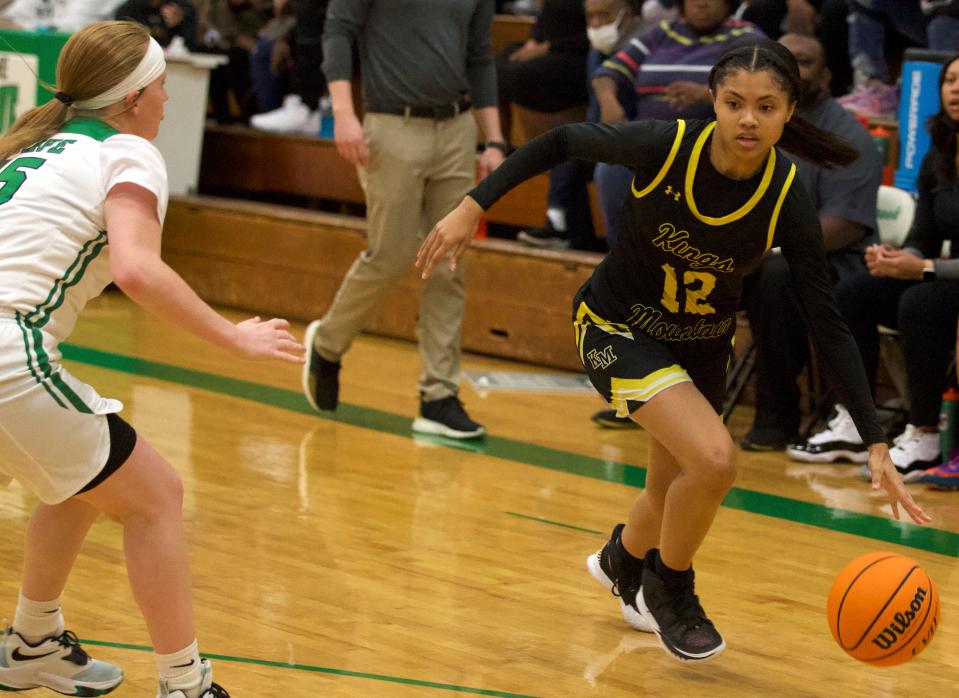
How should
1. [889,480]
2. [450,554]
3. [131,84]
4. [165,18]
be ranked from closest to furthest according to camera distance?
[131,84] < [889,480] < [450,554] < [165,18]

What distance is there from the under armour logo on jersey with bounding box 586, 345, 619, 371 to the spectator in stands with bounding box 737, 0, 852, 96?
478 centimetres

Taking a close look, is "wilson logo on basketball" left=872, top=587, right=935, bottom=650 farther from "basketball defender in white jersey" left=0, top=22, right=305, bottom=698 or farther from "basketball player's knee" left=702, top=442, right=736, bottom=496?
"basketball defender in white jersey" left=0, top=22, right=305, bottom=698

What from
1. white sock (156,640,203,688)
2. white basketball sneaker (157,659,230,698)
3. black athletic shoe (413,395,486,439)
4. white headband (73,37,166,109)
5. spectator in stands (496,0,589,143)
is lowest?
black athletic shoe (413,395,486,439)

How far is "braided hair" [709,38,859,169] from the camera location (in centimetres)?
338

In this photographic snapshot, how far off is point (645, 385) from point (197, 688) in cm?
128

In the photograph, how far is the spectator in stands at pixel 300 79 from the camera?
934 centimetres

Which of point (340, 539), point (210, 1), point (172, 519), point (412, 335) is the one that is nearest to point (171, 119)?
point (210, 1)

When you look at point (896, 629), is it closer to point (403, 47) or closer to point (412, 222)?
point (412, 222)

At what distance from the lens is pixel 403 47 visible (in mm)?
5828

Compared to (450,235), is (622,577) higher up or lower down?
lower down

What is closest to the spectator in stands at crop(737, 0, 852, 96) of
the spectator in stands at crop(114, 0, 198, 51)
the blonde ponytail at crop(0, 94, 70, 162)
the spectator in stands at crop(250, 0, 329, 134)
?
the spectator in stands at crop(250, 0, 329, 134)

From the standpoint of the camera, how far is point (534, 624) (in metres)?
3.80

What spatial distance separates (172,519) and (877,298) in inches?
146

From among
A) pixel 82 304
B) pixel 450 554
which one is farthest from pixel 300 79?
pixel 82 304
